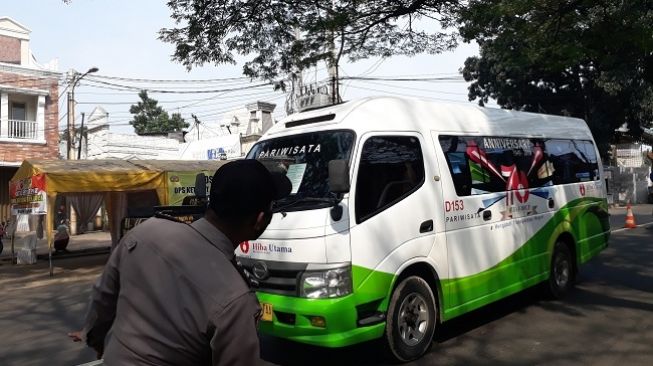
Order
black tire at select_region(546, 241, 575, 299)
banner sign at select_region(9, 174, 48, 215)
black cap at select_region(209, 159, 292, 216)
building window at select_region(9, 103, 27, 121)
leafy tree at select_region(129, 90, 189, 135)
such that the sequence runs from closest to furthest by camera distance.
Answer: black cap at select_region(209, 159, 292, 216), black tire at select_region(546, 241, 575, 299), banner sign at select_region(9, 174, 48, 215), building window at select_region(9, 103, 27, 121), leafy tree at select_region(129, 90, 189, 135)

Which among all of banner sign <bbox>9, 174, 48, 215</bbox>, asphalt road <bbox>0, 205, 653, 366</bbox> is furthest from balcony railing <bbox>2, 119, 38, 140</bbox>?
asphalt road <bbox>0, 205, 653, 366</bbox>

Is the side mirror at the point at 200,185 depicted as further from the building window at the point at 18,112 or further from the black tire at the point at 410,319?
the building window at the point at 18,112

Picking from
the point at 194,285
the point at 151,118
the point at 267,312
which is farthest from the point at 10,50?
the point at 151,118

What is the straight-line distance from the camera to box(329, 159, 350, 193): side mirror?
424 centimetres

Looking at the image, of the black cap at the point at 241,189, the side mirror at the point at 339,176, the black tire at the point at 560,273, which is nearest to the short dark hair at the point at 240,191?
the black cap at the point at 241,189

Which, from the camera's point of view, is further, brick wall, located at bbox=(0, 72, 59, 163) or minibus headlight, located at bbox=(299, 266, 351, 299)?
brick wall, located at bbox=(0, 72, 59, 163)

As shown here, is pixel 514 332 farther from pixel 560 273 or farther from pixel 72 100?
pixel 72 100

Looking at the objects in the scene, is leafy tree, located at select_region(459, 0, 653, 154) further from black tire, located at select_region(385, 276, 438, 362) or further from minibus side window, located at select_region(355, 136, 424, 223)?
black tire, located at select_region(385, 276, 438, 362)

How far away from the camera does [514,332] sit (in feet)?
18.4

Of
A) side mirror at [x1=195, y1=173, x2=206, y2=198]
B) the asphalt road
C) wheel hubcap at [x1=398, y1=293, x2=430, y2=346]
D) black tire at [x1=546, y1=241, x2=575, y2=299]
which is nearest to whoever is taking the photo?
wheel hubcap at [x1=398, y1=293, x2=430, y2=346]

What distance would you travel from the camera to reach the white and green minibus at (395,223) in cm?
430

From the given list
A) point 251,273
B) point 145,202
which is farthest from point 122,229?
point 251,273

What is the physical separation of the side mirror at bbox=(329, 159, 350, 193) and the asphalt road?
1.76m

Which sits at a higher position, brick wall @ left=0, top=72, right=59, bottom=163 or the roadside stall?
brick wall @ left=0, top=72, right=59, bottom=163
